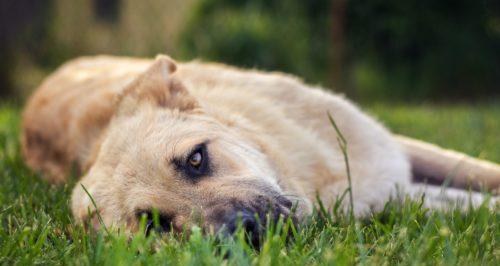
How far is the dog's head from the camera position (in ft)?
7.32

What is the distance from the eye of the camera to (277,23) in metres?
9.84

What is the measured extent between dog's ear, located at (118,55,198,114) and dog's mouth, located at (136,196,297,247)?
2.63 ft

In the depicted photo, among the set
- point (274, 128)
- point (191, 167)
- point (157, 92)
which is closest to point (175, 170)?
point (191, 167)

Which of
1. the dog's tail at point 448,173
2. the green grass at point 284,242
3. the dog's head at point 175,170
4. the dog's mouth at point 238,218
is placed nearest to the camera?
the green grass at point 284,242

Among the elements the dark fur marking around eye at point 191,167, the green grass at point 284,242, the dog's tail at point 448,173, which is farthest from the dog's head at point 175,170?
the dog's tail at point 448,173

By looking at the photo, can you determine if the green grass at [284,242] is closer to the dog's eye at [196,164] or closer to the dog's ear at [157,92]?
the dog's eye at [196,164]

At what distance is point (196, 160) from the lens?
247 cm

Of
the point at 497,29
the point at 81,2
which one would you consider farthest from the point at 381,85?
the point at 81,2

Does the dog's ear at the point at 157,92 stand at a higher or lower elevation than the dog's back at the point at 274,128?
higher

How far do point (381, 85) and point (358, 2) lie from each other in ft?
4.65

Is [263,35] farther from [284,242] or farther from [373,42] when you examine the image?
[284,242]

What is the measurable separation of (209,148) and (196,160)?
0.13 meters

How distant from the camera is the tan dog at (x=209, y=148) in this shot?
2.38 m

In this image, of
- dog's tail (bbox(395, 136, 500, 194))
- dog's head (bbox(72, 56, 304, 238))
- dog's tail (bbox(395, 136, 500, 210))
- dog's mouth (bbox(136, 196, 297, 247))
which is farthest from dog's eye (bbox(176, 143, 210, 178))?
dog's tail (bbox(395, 136, 500, 194))
